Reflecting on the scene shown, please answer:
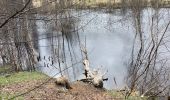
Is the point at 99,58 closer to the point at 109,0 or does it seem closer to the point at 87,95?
the point at 87,95

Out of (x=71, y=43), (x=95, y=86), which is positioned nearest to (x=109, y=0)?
(x=71, y=43)

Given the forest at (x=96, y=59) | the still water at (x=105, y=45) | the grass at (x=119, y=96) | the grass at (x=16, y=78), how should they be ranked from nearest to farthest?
1. the grass at (x=119, y=96)
2. the forest at (x=96, y=59)
3. the grass at (x=16, y=78)
4. the still water at (x=105, y=45)

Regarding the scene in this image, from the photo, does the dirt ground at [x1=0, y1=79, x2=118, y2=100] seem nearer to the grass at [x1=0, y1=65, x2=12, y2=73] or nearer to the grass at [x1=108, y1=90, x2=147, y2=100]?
the grass at [x1=108, y1=90, x2=147, y2=100]

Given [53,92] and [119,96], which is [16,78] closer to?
[53,92]

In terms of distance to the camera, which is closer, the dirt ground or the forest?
the dirt ground

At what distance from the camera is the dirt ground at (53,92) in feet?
47.7

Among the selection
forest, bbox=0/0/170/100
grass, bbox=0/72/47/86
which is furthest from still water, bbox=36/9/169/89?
grass, bbox=0/72/47/86

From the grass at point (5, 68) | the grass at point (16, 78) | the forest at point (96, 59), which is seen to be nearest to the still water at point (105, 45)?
the forest at point (96, 59)

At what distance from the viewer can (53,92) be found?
15.3 m

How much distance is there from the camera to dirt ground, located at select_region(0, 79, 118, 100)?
14.5 m

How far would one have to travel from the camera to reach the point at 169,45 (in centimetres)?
2341

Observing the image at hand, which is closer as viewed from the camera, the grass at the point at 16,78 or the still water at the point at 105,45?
the grass at the point at 16,78

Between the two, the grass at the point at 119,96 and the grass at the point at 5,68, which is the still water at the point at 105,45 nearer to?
the grass at the point at 5,68

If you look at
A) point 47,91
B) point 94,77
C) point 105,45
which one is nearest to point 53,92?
point 47,91
